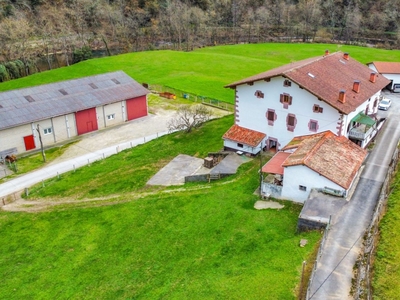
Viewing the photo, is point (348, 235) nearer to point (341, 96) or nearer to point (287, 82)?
point (341, 96)

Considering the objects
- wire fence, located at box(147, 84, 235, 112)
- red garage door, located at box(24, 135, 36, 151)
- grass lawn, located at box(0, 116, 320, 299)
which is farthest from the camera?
wire fence, located at box(147, 84, 235, 112)

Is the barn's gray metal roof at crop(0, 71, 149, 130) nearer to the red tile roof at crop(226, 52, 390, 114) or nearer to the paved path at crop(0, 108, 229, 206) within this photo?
the paved path at crop(0, 108, 229, 206)

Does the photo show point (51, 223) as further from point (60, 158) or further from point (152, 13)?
point (152, 13)

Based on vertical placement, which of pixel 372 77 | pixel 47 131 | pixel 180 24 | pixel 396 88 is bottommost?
pixel 47 131

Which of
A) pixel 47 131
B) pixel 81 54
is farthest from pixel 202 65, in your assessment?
pixel 47 131

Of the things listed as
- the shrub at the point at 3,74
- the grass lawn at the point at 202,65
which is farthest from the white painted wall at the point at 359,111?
the shrub at the point at 3,74

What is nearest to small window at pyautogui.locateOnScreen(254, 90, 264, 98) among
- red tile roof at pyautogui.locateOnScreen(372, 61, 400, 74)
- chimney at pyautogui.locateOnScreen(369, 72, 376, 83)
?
chimney at pyautogui.locateOnScreen(369, 72, 376, 83)

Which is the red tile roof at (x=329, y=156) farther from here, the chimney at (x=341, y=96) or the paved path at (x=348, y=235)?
the chimney at (x=341, y=96)

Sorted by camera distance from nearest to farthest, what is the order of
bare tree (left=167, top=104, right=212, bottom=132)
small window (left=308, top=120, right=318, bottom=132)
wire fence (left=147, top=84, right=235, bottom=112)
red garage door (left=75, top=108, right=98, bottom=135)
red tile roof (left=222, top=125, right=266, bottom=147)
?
small window (left=308, top=120, right=318, bottom=132)
red tile roof (left=222, top=125, right=266, bottom=147)
bare tree (left=167, top=104, right=212, bottom=132)
red garage door (left=75, top=108, right=98, bottom=135)
wire fence (left=147, top=84, right=235, bottom=112)
